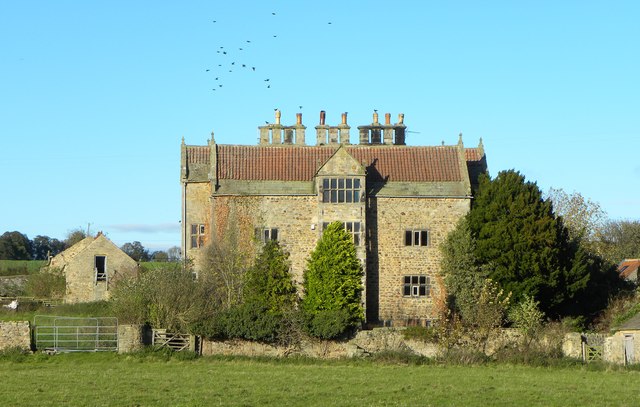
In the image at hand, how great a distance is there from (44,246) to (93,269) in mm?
69695

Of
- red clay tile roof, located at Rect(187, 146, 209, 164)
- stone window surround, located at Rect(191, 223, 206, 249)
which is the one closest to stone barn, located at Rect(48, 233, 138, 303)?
stone window surround, located at Rect(191, 223, 206, 249)

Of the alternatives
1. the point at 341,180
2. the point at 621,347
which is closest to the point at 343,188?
the point at 341,180

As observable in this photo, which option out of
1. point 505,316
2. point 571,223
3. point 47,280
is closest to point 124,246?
point 47,280

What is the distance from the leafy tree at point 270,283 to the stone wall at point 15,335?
952cm

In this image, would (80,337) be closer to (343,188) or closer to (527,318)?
(343,188)

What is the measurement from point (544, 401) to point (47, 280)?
132 ft

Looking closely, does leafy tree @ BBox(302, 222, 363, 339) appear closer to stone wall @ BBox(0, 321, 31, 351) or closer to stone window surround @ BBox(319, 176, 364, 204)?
stone window surround @ BBox(319, 176, 364, 204)

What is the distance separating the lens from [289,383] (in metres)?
35.1

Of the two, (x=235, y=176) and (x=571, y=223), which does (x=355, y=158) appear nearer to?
(x=235, y=176)

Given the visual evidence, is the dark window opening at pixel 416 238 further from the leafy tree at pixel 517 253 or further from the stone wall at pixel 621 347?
the stone wall at pixel 621 347

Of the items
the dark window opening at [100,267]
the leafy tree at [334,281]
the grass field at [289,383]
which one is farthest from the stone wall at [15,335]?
the dark window opening at [100,267]

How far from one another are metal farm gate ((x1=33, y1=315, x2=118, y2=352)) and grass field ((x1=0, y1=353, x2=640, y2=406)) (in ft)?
3.71

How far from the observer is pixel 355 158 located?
51.9 metres

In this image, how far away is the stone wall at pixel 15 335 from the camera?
142 ft
